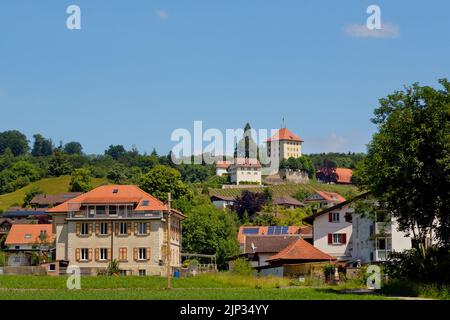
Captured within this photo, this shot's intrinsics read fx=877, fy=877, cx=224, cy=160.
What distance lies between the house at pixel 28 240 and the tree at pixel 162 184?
20.6m

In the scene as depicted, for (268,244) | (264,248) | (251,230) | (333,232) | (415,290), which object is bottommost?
(415,290)

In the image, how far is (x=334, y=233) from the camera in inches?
3974

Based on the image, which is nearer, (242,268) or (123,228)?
(242,268)

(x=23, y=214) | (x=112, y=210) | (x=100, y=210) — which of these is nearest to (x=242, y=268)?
(x=112, y=210)

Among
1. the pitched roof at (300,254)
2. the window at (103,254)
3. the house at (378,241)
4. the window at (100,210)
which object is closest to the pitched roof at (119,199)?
the window at (100,210)

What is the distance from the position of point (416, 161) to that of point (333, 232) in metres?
51.7

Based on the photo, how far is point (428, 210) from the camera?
5116 centimetres

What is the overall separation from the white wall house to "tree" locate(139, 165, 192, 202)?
4801cm

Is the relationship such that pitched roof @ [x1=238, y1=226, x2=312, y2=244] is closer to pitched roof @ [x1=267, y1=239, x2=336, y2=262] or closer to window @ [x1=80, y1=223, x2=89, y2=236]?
window @ [x1=80, y1=223, x2=89, y2=236]

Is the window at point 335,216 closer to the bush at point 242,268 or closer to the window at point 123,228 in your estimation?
the bush at point 242,268

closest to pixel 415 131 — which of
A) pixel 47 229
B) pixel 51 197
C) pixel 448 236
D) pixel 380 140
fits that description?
pixel 380 140

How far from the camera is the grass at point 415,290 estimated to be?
4551 cm

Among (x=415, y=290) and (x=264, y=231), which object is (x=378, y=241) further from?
(x=264, y=231)
